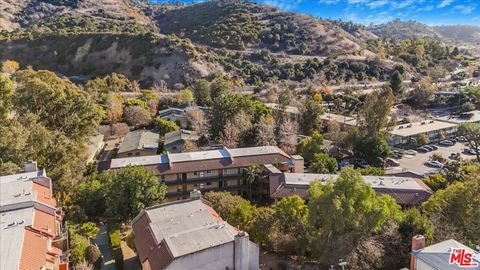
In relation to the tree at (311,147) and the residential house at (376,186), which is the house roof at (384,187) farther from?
the tree at (311,147)

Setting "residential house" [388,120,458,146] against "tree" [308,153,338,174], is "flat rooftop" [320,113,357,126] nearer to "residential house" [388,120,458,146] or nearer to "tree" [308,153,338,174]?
"residential house" [388,120,458,146]

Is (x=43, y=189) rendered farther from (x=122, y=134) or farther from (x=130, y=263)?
(x=122, y=134)

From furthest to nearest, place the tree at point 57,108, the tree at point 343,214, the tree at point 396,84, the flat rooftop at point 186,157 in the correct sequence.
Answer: the tree at point 396,84 → the tree at point 57,108 → the flat rooftop at point 186,157 → the tree at point 343,214

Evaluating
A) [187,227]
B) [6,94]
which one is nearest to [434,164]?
[187,227]

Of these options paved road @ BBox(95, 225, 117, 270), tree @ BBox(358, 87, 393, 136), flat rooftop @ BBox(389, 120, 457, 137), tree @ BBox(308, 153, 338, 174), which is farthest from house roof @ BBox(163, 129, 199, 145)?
flat rooftop @ BBox(389, 120, 457, 137)

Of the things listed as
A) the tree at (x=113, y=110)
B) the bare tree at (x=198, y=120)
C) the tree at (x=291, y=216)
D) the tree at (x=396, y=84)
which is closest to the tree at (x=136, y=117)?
the tree at (x=113, y=110)

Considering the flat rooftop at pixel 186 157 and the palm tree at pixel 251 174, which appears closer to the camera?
the palm tree at pixel 251 174
